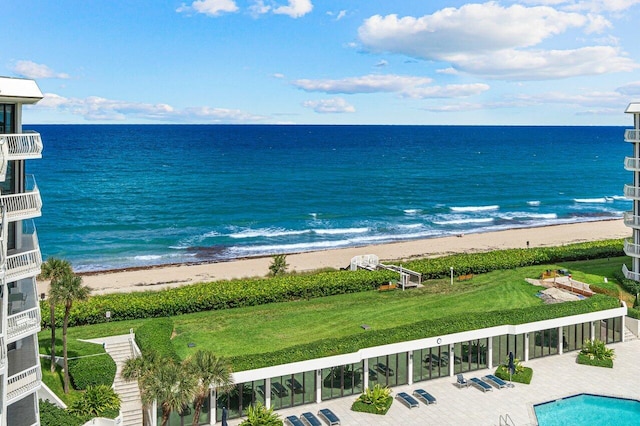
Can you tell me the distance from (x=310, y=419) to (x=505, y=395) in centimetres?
1033

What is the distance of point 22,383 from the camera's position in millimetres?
20734

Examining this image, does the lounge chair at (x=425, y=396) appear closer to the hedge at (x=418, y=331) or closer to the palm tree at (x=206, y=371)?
the hedge at (x=418, y=331)

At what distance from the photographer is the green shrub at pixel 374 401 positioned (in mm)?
28203

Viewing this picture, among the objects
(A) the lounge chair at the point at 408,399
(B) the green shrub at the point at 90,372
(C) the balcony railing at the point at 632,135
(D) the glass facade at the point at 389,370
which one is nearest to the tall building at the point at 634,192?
(C) the balcony railing at the point at 632,135

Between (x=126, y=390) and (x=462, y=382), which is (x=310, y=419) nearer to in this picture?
(x=462, y=382)

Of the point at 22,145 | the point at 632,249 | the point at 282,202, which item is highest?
the point at 22,145

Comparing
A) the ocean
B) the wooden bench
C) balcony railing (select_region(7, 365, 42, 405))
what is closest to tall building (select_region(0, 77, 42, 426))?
balcony railing (select_region(7, 365, 42, 405))

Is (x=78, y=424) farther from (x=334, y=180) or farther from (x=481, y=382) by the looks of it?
(x=334, y=180)

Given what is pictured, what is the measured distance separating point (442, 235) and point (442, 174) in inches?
2361

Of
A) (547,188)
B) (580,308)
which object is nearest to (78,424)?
(580,308)

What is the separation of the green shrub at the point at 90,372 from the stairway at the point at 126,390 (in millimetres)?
1022

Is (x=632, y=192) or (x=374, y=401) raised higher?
(x=632, y=192)

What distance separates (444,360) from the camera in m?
32.9

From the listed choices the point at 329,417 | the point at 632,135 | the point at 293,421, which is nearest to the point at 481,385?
the point at 329,417
